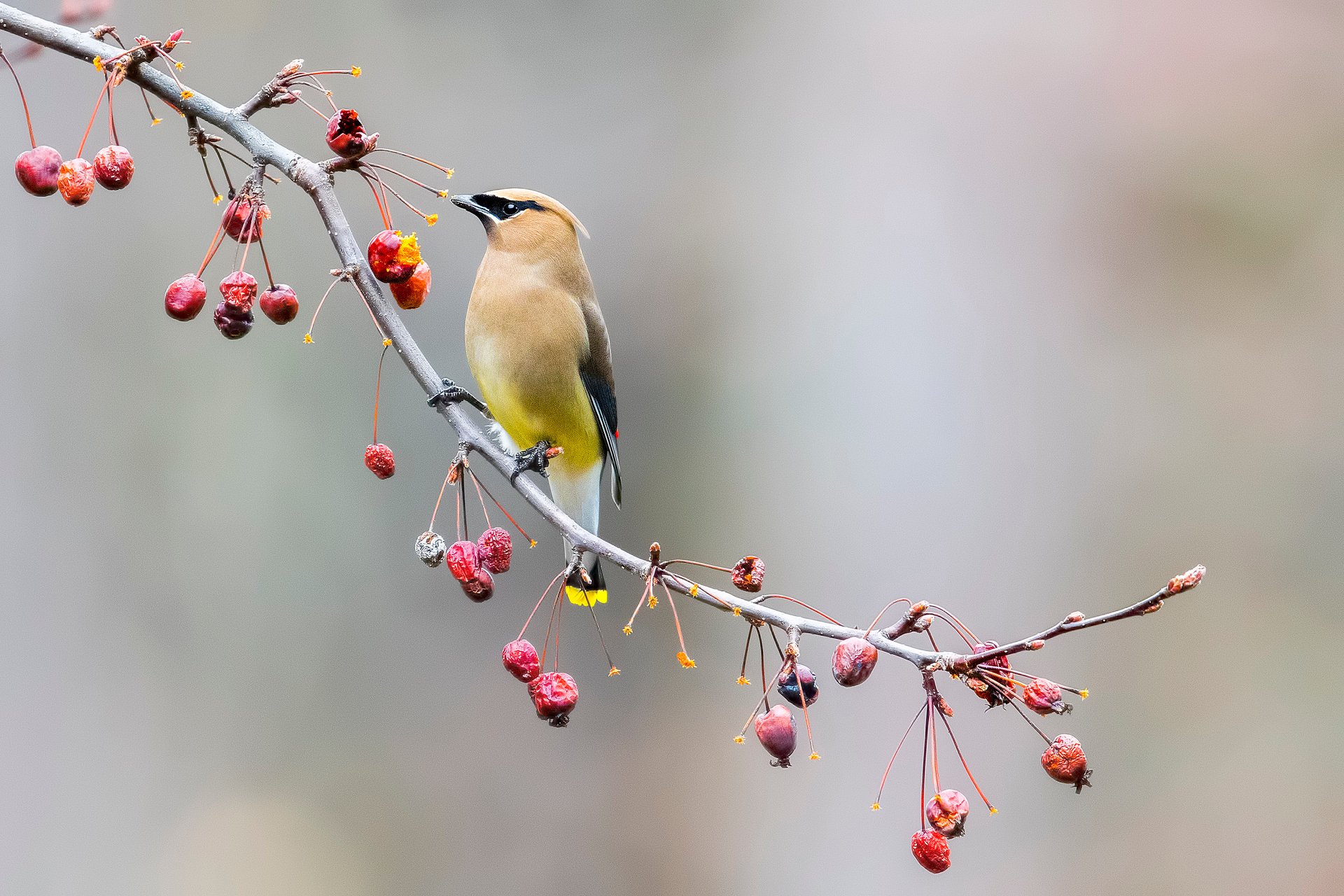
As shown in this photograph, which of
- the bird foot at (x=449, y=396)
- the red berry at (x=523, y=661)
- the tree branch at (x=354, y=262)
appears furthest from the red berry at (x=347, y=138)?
the red berry at (x=523, y=661)

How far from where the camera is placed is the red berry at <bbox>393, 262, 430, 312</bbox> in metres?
1.91

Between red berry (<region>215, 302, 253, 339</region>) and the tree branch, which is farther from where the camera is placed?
red berry (<region>215, 302, 253, 339</region>)

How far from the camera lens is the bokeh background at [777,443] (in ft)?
16.3

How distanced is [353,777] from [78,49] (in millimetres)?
4742

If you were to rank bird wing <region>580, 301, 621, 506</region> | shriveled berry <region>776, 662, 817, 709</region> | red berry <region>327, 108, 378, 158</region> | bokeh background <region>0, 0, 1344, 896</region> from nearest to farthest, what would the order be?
shriveled berry <region>776, 662, 817, 709</region> → red berry <region>327, 108, 378, 158</region> → bird wing <region>580, 301, 621, 506</region> → bokeh background <region>0, 0, 1344, 896</region>

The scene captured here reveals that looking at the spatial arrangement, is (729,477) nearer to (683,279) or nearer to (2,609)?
(683,279)

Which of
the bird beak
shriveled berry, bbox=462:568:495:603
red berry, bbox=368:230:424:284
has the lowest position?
shriveled berry, bbox=462:568:495:603

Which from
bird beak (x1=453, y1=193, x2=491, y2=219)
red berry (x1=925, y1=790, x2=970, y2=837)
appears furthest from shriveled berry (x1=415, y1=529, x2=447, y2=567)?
bird beak (x1=453, y1=193, x2=491, y2=219)

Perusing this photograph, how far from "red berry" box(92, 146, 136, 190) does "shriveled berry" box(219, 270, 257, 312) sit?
0.72 ft

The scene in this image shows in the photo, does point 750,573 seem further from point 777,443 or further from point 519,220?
point 777,443

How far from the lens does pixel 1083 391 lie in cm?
509

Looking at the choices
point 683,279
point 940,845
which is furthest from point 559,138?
point 940,845

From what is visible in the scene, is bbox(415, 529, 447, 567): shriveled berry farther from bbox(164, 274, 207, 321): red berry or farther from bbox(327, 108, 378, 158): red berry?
bbox(327, 108, 378, 158): red berry

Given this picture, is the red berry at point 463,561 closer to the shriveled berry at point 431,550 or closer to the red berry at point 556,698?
the shriveled berry at point 431,550
